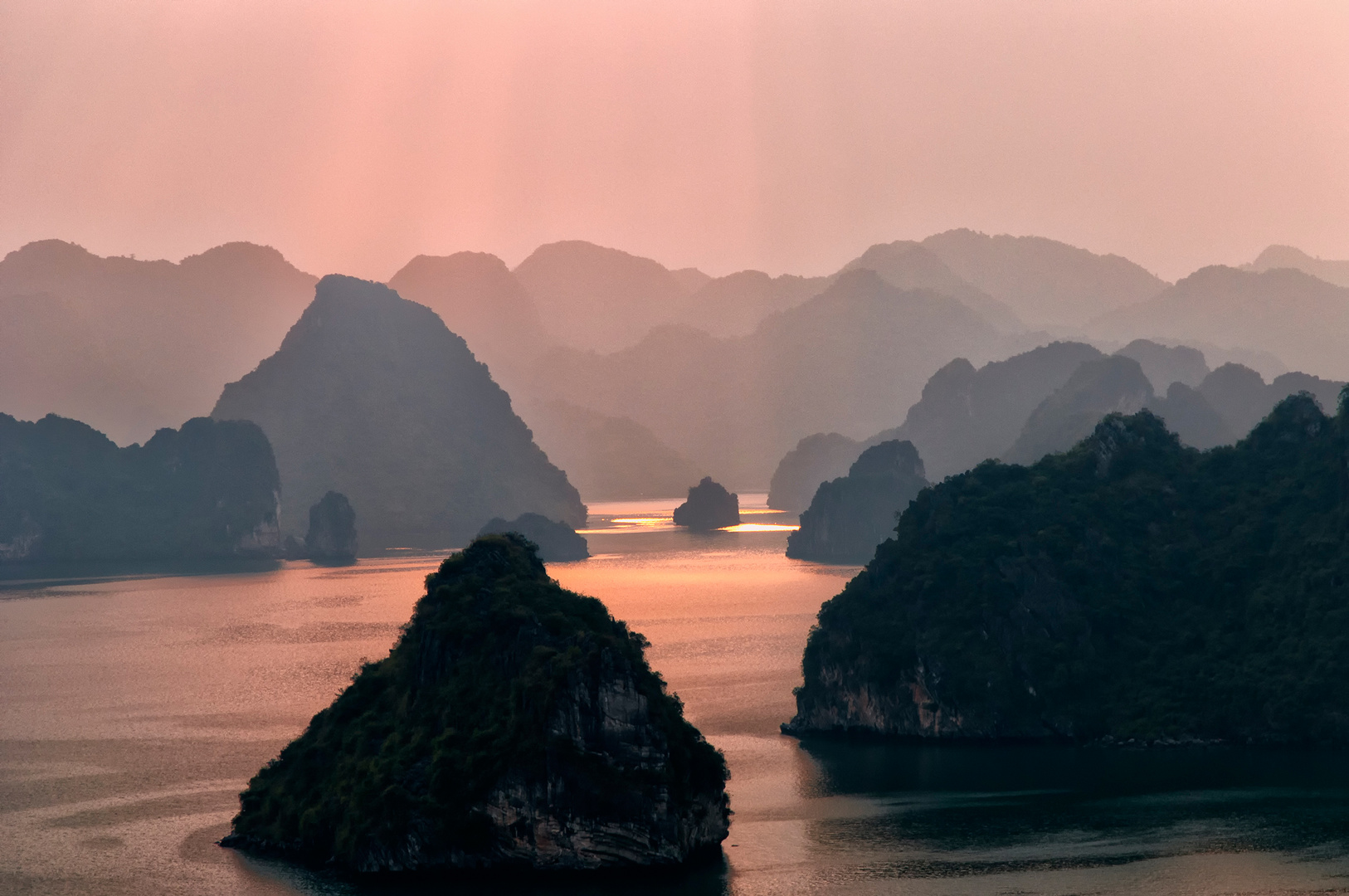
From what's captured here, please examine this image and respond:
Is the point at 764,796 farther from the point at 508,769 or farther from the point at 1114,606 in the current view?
the point at 1114,606

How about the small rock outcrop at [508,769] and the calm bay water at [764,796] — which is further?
the calm bay water at [764,796]

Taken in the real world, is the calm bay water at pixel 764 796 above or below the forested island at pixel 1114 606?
below

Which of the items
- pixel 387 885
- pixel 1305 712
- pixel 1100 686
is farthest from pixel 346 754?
pixel 1305 712

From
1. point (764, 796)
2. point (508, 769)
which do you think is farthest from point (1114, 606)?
point (508, 769)

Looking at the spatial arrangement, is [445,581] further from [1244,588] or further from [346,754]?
[1244,588]

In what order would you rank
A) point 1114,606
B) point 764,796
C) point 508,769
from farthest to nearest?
point 1114,606 < point 764,796 < point 508,769

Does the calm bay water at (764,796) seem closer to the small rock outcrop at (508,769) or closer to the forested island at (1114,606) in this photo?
the small rock outcrop at (508,769)

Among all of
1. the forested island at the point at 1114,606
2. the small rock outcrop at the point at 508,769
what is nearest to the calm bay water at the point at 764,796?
the small rock outcrop at the point at 508,769

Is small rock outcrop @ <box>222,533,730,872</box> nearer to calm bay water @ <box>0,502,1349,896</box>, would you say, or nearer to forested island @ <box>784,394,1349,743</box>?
calm bay water @ <box>0,502,1349,896</box>
